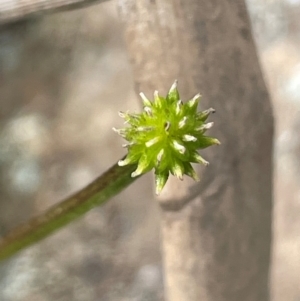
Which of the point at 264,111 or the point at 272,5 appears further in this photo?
the point at 272,5

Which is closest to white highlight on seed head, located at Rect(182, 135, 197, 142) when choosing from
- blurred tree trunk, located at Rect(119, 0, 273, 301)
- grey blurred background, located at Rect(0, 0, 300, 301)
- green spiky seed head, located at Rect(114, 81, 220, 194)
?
green spiky seed head, located at Rect(114, 81, 220, 194)

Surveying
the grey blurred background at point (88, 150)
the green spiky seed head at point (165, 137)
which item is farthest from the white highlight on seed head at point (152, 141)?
the grey blurred background at point (88, 150)

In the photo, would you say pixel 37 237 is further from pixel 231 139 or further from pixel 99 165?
pixel 99 165

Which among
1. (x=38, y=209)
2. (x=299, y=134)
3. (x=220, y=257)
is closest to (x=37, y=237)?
(x=220, y=257)

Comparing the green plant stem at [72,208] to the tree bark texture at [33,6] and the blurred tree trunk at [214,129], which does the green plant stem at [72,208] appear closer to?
the blurred tree trunk at [214,129]

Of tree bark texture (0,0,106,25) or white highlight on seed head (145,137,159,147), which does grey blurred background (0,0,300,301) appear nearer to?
tree bark texture (0,0,106,25)
